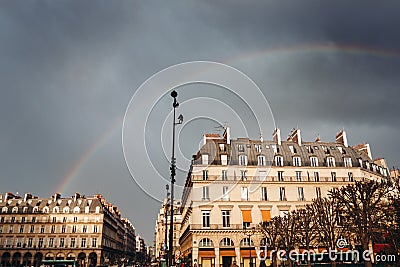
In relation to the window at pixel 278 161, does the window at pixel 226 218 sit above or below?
below

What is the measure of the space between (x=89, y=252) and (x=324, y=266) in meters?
64.1

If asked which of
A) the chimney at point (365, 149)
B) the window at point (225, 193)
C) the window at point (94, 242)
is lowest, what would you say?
the window at point (94, 242)

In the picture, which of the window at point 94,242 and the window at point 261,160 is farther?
the window at point 94,242

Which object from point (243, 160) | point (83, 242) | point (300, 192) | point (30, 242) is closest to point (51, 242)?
point (30, 242)

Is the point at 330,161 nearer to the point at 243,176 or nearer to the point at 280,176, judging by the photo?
the point at 280,176

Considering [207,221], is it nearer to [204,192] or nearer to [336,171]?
[204,192]

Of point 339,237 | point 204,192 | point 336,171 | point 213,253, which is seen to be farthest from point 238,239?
point 336,171

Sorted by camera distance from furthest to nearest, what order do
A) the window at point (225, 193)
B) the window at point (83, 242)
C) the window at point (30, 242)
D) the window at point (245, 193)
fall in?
the window at point (83, 242) → the window at point (30, 242) → the window at point (245, 193) → the window at point (225, 193)

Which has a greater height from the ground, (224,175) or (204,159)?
(204,159)

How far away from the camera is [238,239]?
50.4 metres

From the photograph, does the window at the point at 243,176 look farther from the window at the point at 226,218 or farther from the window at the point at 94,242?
the window at the point at 94,242

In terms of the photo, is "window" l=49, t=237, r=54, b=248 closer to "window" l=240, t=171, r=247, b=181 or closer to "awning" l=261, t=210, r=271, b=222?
"window" l=240, t=171, r=247, b=181

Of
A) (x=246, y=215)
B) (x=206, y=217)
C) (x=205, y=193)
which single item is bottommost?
(x=206, y=217)

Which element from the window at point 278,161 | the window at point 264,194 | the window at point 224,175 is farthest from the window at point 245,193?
the window at point 278,161
